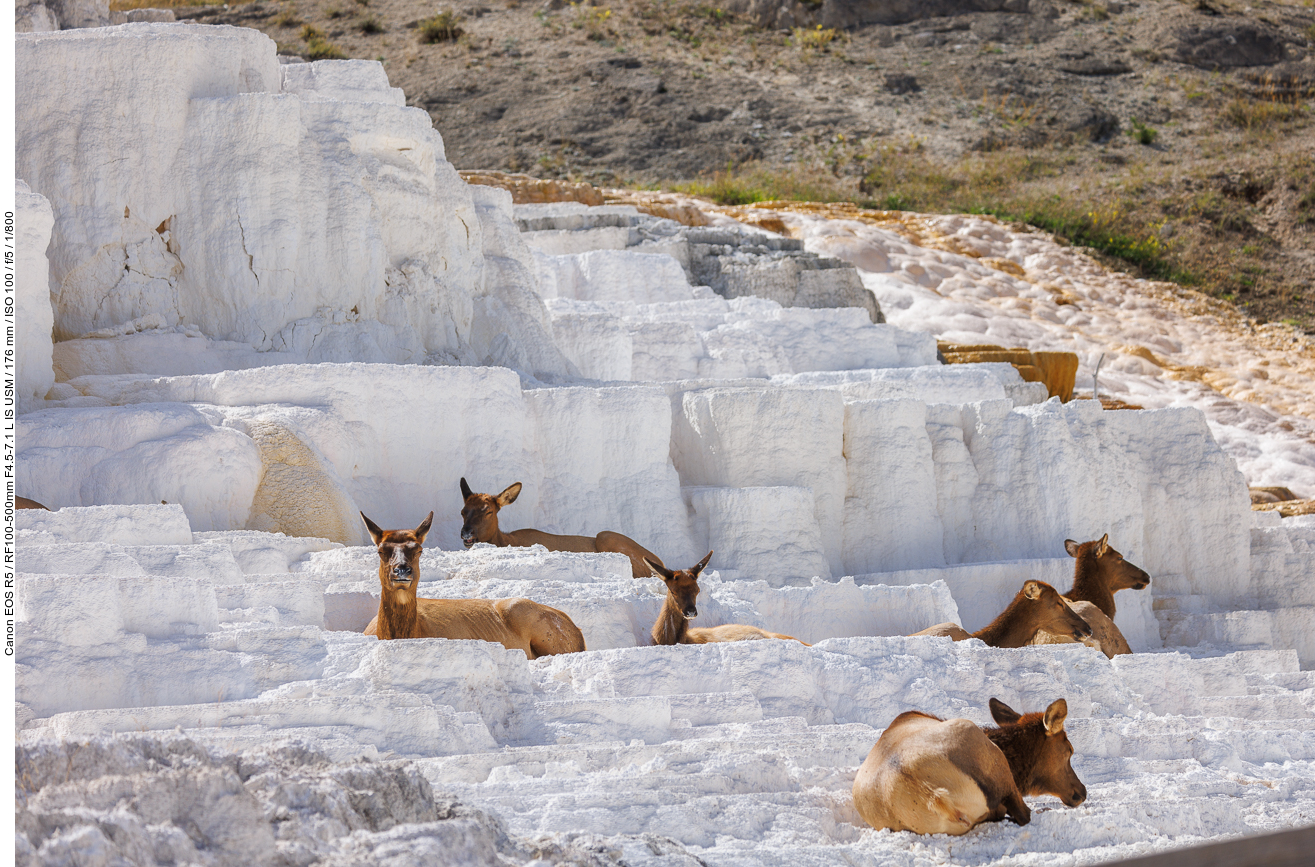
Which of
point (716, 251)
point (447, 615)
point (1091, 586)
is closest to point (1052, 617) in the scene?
point (1091, 586)

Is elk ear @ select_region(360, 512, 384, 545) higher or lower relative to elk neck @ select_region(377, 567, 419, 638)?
higher

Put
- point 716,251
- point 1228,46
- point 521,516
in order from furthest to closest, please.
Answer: point 1228,46
point 716,251
point 521,516

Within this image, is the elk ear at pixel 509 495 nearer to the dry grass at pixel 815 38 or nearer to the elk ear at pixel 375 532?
the elk ear at pixel 375 532

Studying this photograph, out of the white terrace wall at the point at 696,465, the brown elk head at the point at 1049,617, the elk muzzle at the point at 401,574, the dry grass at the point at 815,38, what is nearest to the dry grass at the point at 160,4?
the dry grass at the point at 815,38

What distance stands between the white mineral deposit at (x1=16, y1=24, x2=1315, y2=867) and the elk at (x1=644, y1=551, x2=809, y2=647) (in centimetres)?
29

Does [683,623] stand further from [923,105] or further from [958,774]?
[923,105]

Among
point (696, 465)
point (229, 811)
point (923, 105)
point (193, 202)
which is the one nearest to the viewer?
point (229, 811)

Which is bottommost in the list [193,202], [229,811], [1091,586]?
[1091,586]

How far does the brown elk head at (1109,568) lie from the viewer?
9.73m

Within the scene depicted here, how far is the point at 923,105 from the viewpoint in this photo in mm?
31297

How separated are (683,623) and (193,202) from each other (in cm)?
612

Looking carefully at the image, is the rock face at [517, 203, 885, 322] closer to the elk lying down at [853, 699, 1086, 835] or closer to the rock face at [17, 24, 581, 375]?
the rock face at [17, 24, 581, 375]

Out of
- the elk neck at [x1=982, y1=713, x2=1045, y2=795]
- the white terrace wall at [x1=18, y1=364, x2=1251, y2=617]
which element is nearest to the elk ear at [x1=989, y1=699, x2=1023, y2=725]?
the elk neck at [x1=982, y1=713, x2=1045, y2=795]

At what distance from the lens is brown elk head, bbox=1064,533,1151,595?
9734mm
